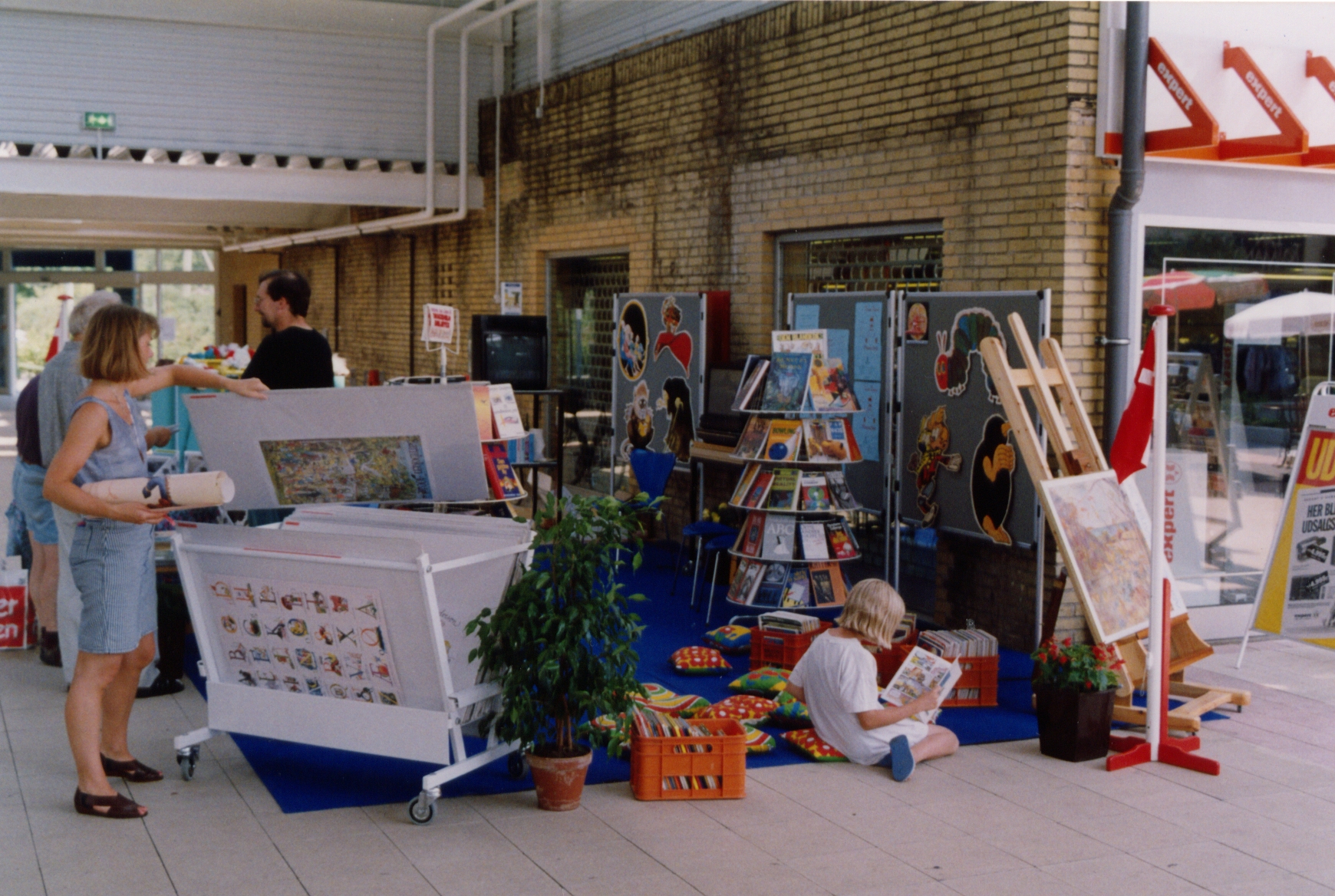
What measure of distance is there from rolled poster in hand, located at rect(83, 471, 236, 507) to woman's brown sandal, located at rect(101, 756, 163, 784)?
1.10 meters

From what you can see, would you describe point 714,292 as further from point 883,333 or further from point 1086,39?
point 1086,39

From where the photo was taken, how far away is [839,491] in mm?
7180

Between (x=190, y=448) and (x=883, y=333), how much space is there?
514cm

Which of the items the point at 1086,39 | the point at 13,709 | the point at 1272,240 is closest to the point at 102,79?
the point at 13,709

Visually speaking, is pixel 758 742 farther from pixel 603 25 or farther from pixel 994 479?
pixel 603 25

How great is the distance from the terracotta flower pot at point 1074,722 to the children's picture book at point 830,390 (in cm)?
219

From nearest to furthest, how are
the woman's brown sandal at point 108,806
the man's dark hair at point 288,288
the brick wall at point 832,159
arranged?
the woman's brown sandal at point 108,806
the man's dark hair at point 288,288
the brick wall at point 832,159

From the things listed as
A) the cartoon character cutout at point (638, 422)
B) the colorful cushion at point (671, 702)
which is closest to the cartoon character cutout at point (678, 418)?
the cartoon character cutout at point (638, 422)

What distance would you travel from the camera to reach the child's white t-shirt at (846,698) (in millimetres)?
5031

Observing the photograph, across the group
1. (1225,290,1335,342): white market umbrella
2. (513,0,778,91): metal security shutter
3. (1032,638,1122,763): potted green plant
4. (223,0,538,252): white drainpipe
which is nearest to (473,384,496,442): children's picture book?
(1032,638,1122,763): potted green plant

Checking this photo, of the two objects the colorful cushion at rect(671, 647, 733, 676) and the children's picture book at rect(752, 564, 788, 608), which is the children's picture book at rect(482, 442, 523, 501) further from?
the children's picture book at rect(752, 564, 788, 608)

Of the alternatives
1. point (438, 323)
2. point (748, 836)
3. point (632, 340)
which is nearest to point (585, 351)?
point (632, 340)

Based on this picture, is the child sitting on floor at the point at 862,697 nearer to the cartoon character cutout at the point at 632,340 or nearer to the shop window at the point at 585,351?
the cartoon character cutout at the point at 632,340

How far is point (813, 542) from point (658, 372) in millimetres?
3047
